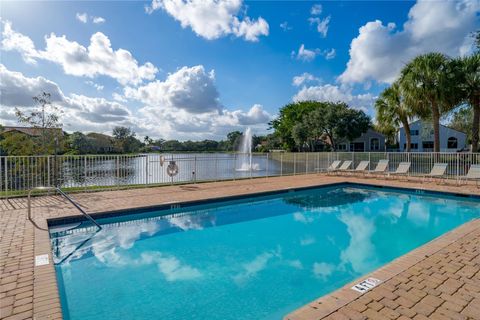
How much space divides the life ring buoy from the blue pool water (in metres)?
3.05

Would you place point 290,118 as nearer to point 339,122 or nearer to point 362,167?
point 339,122

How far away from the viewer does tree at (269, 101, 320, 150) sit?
125 ft

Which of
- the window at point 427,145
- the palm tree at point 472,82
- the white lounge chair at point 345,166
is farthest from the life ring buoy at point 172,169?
the window at point 427,145

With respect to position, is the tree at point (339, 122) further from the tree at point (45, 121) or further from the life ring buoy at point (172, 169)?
the tree at point (45, 121)

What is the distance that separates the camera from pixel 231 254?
4.79 meters

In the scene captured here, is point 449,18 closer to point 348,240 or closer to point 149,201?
point 348,240

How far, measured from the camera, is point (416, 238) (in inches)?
222

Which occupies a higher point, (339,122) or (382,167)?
(339,122)

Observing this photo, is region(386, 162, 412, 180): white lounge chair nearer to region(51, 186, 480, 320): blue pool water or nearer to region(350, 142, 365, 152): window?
region(51, 186, 480, 320): blue pool water

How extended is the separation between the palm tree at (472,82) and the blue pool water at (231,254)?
828 cm

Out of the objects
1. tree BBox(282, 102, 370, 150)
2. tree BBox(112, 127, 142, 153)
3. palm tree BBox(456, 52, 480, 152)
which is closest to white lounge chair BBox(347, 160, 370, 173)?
palm tree BBox(456, 52, 480, 152)

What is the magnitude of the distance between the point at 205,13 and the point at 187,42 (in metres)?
2.85

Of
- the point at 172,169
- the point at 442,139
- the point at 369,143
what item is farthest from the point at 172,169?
the point at 442,139

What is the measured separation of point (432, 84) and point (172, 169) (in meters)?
13.8
